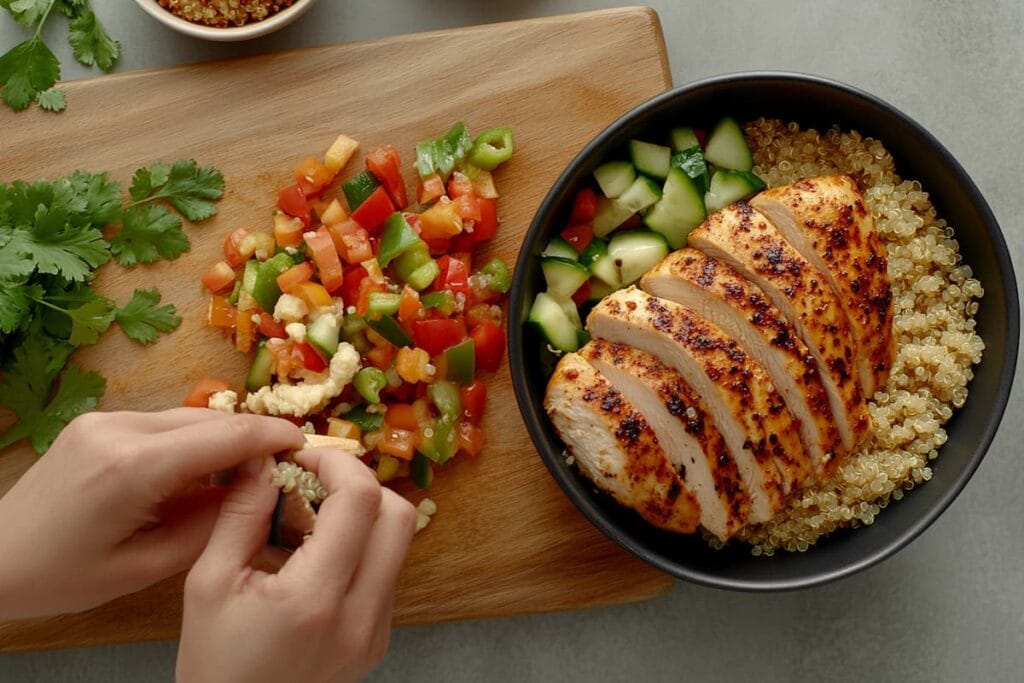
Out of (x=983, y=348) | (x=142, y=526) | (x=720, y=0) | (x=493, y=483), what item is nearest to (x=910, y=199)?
(x=983, y=348)

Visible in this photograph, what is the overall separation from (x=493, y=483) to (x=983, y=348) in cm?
159

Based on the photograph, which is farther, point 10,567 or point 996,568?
point 996,568

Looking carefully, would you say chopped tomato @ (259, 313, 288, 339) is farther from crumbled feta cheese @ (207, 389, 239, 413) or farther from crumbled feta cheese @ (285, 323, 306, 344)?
crumbled feta cheese @ (207, 389, 239, 413)

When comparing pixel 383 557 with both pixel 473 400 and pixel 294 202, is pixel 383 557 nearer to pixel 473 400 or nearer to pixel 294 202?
pixel 473 400

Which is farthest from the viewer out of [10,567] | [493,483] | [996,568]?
[996,568]

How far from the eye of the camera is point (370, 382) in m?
3.11

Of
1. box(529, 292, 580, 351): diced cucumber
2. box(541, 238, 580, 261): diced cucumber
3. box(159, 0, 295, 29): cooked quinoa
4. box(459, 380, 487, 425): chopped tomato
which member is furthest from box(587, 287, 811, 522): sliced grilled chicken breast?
box(159, 0, 295, 29): cooked quinoa

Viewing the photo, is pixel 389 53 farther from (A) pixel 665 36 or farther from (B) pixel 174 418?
(B) pixel 174 418

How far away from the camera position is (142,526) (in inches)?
105

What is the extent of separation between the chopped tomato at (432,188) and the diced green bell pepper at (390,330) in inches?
16.5

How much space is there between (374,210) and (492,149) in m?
0.44

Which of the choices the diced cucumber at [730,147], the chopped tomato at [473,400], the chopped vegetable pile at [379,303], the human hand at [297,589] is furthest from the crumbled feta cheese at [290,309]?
the diced cucumber at [730,147]

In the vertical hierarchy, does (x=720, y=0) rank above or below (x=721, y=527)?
above

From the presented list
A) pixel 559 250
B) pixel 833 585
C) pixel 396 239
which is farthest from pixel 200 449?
pixel 833 585
